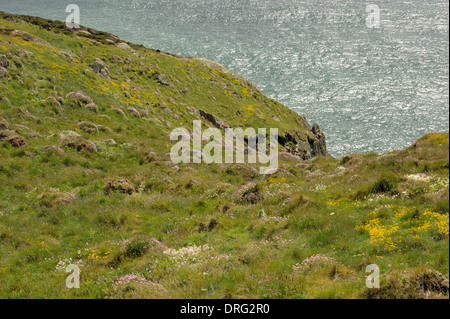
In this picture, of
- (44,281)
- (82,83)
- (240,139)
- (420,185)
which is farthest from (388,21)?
(44,281)

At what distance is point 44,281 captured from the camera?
11141 millimetres

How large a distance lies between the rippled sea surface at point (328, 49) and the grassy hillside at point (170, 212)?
57.5 m

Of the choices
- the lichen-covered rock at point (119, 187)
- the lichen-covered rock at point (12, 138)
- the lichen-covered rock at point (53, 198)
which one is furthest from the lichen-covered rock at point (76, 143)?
the lichen-covered rock at point (53, 198)

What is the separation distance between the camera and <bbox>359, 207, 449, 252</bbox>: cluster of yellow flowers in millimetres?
9484

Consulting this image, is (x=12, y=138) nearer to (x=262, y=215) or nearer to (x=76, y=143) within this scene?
(x=76, y=143)

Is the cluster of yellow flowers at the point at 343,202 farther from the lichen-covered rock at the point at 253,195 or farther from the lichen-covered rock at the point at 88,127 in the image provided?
the lichen-covered rock at the point at 88,127

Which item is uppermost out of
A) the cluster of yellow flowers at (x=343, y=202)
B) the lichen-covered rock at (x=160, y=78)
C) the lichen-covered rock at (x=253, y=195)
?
the lichen-covered rock at (x=160, y=78)

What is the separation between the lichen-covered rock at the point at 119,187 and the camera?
21.5m

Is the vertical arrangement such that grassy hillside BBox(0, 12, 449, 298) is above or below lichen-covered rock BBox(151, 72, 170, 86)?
below

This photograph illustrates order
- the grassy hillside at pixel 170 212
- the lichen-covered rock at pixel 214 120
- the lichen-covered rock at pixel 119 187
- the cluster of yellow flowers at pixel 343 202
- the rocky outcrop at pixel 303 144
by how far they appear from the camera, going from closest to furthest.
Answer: the grassy hillside at pixel 170 212, the cluster of yellow flowers at pixel 343 202, the lichen-covered rock at pixel 119 187, the lichen-covered rock at pixel 214 120, the rocky outcrop at pixel 303 144

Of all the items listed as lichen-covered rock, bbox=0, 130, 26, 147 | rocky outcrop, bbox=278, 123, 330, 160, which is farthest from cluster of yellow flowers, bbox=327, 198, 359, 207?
rocky outcrop, bbox=278, 123, 330, 160

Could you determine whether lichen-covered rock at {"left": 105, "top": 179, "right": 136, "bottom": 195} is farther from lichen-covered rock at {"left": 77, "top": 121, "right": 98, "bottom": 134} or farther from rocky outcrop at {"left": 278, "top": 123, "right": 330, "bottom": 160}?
rocky outcrop at {"left": 278, "top": 123, "right": 330, "bottom": 160}

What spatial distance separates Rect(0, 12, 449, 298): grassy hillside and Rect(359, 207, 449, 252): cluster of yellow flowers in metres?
0.05
